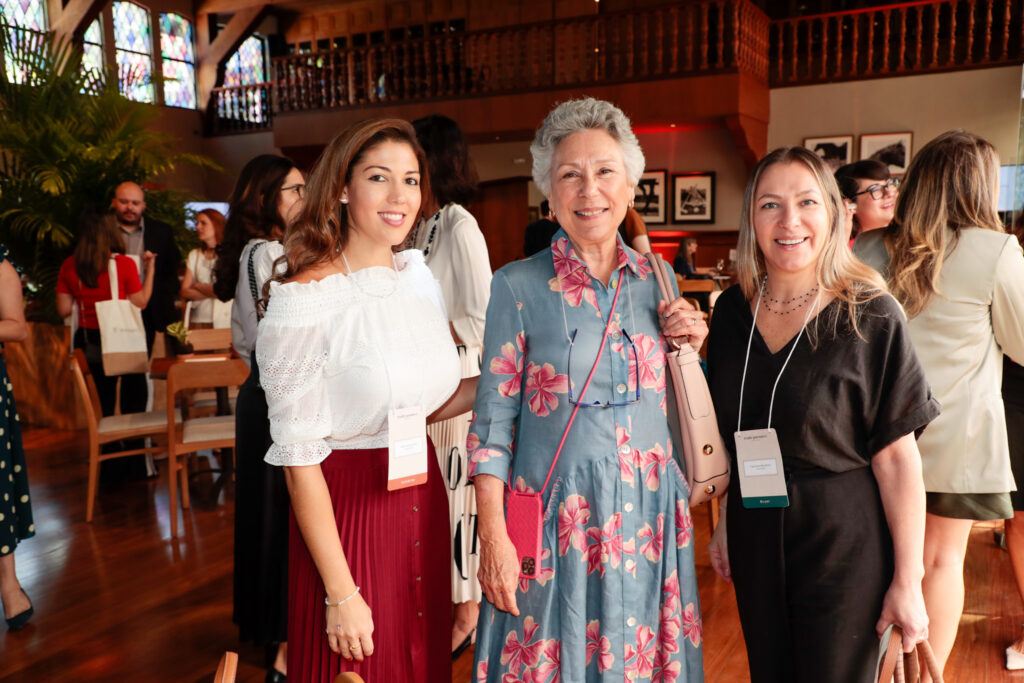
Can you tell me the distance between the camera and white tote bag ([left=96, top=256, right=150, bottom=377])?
498 centimetres

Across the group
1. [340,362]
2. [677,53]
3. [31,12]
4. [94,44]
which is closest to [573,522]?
[340,362]

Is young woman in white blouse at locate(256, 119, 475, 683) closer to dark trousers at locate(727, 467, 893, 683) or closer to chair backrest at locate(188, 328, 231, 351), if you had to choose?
dark trousers at locate(727, 467, 893, 683)

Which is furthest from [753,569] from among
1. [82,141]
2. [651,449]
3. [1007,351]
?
[82,141]

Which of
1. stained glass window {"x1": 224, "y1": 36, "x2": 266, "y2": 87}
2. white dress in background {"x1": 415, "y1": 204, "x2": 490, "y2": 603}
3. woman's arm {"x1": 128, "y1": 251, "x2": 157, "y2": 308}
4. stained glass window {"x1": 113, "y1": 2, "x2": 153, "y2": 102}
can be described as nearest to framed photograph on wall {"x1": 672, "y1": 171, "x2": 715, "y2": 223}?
woman's arm {"x1": 128, "y1": 251, "x2": 157, "y2": 308}

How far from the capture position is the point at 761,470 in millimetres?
1575

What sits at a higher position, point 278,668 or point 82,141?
point 82,141

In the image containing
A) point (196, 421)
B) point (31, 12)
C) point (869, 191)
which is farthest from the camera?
point (31, 12)

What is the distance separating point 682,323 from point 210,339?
14.1 ft

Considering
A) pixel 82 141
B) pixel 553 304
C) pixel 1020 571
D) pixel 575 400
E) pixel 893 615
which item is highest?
pixel 82 141

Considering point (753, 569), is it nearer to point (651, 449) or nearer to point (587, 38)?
point (651, 449)

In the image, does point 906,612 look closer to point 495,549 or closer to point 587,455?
point 587,455

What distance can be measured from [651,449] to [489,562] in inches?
16.5

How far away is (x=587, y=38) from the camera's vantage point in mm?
10922

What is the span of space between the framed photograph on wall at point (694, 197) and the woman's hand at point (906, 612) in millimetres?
11519
